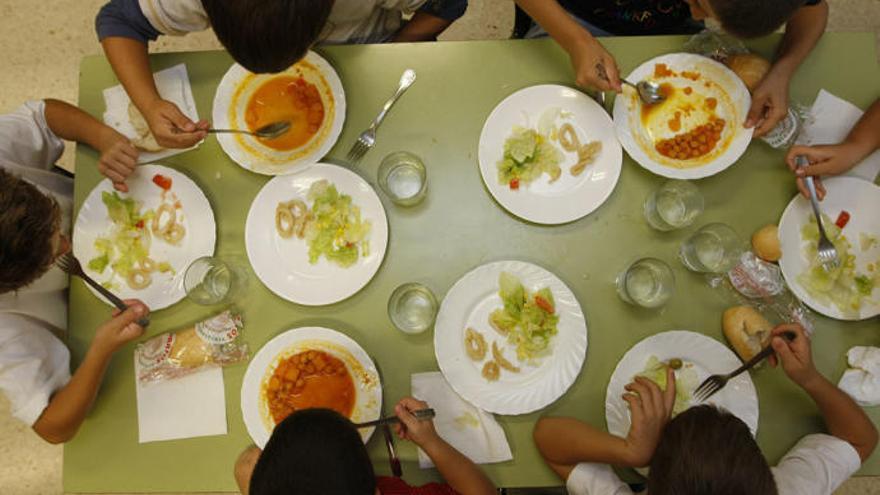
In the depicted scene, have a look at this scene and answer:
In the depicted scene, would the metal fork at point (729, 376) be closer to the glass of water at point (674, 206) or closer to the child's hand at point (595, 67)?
the glass of water at point (674, 206)

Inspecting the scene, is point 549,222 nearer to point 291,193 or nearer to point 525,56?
point 525,56

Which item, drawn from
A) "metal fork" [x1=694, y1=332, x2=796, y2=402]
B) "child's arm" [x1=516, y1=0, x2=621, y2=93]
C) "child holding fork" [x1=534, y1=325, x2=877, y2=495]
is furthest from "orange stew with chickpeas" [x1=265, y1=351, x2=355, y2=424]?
"child's arm" [x1=516, y1=0, x2=621, y2=93]

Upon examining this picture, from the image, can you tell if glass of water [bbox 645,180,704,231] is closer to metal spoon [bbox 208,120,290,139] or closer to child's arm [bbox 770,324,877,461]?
child's arm [bbox 770,324,877,461]

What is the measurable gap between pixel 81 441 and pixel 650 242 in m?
1.42

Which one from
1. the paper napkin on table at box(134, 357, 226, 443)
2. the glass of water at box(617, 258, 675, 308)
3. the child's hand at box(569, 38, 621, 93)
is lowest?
the paper napkin on table at box(134, 357, 226, 443)

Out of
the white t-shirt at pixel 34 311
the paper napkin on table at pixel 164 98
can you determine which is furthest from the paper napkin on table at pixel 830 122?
the white t-shirt at pixel 34 311

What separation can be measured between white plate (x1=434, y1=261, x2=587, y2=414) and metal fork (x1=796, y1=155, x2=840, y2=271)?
57 centimetres

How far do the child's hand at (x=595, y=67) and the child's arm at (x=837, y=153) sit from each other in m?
0.45

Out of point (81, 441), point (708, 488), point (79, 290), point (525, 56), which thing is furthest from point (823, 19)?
point (81, 441)

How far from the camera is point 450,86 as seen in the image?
4.42 feet

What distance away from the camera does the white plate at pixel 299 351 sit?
4.00 ft

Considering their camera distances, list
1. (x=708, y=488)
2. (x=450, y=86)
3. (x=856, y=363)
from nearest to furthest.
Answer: (x=708, y=488), (x=856, y=363), (x=450, y=86)

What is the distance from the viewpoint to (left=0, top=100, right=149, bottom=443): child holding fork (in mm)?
1115

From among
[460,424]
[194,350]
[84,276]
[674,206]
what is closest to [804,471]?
[674,206]
